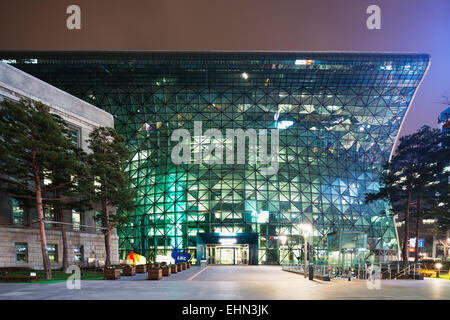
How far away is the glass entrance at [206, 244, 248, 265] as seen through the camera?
206 ft

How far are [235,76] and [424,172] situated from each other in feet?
101

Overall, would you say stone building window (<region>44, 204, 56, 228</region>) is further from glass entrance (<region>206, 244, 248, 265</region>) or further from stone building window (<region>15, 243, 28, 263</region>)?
glass entrance (<region>206, 244, 248, 265</region>)

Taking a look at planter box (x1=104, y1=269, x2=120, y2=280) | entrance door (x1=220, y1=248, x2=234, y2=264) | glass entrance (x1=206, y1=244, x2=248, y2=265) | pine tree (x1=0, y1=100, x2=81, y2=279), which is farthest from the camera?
entrance door (x1=220, y1=248, x2=234, y2=264)

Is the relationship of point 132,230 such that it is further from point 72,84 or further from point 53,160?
point 53,160

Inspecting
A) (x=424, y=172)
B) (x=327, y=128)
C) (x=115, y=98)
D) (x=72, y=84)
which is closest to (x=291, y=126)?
(x=327, y=128)

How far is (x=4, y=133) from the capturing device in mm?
29375

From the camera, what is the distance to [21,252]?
3550cm

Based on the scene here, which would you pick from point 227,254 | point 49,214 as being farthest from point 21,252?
point 227,254

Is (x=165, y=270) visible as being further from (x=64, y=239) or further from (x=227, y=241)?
(x=227, y=241)

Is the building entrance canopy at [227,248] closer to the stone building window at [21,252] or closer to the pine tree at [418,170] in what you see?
the pine tree at [418,170]

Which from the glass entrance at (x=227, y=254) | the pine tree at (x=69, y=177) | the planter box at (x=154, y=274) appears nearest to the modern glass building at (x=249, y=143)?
the glass entrance at (x=227, y=254)

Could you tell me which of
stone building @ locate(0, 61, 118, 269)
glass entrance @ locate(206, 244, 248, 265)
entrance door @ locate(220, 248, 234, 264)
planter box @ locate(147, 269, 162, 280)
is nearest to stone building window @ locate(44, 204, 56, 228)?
stone building @ locate(0, 61, 118, 269)

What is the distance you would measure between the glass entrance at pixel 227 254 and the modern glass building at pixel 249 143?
175 mm
